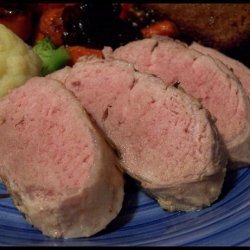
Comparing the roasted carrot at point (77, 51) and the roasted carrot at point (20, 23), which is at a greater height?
the roasted carrot at point (20, 23)

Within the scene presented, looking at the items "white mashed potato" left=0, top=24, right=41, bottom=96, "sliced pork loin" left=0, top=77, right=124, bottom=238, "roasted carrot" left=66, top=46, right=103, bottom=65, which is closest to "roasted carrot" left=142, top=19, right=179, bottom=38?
"roasted carrot" left=66, top=46, right=103, bottom=65

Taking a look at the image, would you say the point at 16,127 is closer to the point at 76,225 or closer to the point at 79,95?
the point at 79,95

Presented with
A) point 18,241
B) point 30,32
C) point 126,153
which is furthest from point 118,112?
point 30,32

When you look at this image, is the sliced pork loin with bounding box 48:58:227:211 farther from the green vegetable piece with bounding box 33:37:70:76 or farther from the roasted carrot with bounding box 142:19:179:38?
the roasted carrot with bounding box 142:19:179:38

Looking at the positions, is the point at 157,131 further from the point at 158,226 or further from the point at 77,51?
the point at 77,51

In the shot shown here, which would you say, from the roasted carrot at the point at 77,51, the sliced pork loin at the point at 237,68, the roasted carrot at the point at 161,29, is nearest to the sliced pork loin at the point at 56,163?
the roasted carrot at the point at 77,51

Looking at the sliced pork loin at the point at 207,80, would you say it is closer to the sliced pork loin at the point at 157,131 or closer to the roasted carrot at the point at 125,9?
the sliced pork loin at the point at 157,131

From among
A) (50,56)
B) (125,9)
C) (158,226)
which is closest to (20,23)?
(50,56)
